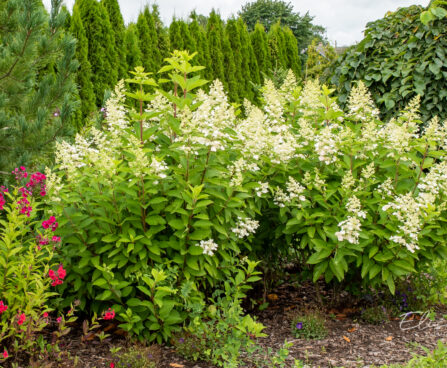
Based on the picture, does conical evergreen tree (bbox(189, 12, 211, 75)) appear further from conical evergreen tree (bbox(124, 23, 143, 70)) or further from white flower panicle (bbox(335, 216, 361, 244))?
white flower panicle (bbox(335, 216, 361, 244))

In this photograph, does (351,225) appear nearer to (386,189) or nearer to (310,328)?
(386,189)

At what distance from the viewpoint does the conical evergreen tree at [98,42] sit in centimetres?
743

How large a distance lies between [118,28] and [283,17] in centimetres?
2578

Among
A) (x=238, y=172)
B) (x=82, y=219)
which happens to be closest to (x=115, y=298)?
(x=82, y=219)

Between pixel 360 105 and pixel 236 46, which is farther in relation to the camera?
pixel 236 46

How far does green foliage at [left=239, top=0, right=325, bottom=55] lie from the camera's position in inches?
1258

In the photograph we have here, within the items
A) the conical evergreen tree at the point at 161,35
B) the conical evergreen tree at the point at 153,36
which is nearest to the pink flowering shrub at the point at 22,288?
the conical evergreen tree at the point at 153,36

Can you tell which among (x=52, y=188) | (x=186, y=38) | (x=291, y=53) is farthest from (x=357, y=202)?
(x=291, y=53)

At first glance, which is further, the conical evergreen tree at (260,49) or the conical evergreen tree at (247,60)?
the conical evergreen tree at (260,49)

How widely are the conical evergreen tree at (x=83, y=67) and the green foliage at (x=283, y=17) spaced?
26.1 metres

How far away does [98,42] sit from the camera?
24.6 feet

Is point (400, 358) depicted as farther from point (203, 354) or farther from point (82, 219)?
point (82, 219)

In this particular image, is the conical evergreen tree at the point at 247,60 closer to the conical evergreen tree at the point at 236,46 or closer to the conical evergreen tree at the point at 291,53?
the conical evergreen tree at the point at 236,46

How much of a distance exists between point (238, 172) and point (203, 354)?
1.12 m
